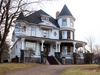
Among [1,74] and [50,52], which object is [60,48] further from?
[1,74]

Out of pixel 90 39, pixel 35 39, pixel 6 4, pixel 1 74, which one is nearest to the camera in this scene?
pixel 1 74

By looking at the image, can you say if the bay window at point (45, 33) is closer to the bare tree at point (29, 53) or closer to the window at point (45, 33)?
the window at point (45, 33)

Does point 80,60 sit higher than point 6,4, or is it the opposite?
point 6,4

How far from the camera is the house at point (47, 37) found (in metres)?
23.2

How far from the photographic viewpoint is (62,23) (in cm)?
2845

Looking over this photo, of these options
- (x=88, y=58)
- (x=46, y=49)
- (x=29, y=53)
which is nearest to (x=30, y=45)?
(x=29, y=53)

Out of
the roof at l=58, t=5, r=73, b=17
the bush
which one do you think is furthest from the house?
the bush

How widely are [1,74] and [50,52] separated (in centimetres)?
1755

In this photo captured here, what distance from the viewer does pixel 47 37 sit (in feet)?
86.7

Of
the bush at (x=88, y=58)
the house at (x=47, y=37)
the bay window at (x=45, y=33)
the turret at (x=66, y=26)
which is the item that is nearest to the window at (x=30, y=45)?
the house at (x=47, y=37)

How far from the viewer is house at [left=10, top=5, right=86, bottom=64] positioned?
2322 centimetres

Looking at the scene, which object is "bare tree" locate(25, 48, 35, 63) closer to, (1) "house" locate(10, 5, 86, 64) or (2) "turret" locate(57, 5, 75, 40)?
(1) "house" locate(10, 5, 86, 64)

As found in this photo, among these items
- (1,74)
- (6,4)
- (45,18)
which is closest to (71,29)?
(45,18)

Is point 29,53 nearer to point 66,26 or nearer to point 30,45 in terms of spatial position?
point 30,45
